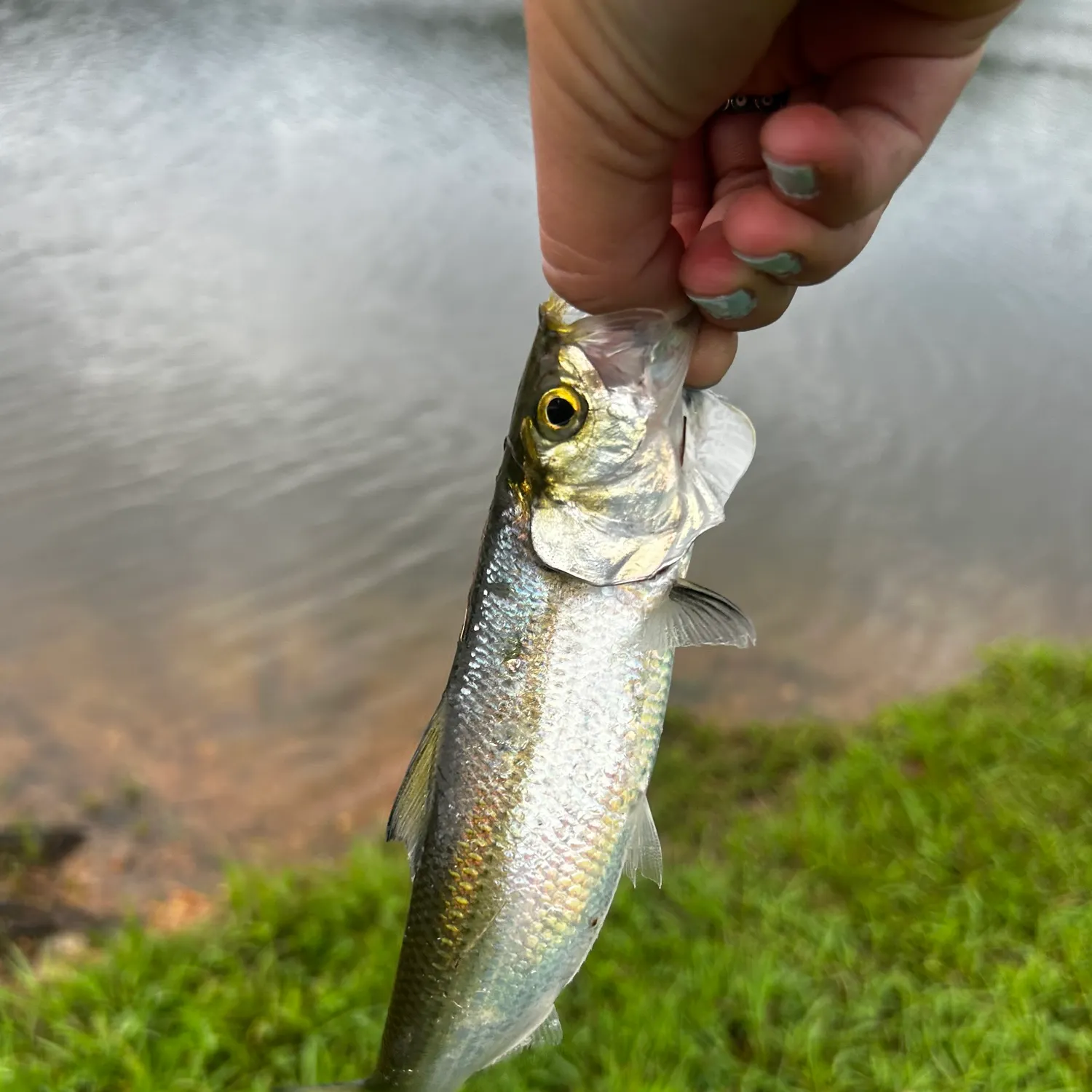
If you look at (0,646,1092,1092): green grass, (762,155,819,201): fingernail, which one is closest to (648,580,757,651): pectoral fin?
(762,155,819,201): fingernail

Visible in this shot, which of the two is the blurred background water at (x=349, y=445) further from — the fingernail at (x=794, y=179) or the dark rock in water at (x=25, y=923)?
the fingernail at (x=794, y=179)

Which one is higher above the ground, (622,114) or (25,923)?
(622,114)

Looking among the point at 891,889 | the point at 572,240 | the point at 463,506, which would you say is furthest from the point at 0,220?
the point at 891,889

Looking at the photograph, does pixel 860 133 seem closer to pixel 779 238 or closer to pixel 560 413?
pixel 779 238

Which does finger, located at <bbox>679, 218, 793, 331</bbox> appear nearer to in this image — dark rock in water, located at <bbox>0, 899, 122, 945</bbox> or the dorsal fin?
the dorsal fin

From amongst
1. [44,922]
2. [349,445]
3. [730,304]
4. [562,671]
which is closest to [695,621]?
[562,671]

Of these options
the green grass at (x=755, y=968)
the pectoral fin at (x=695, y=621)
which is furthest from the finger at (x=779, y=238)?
the green grass at (x=755, y=968)

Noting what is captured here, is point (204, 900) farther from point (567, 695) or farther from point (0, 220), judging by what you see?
point (0, 220)
